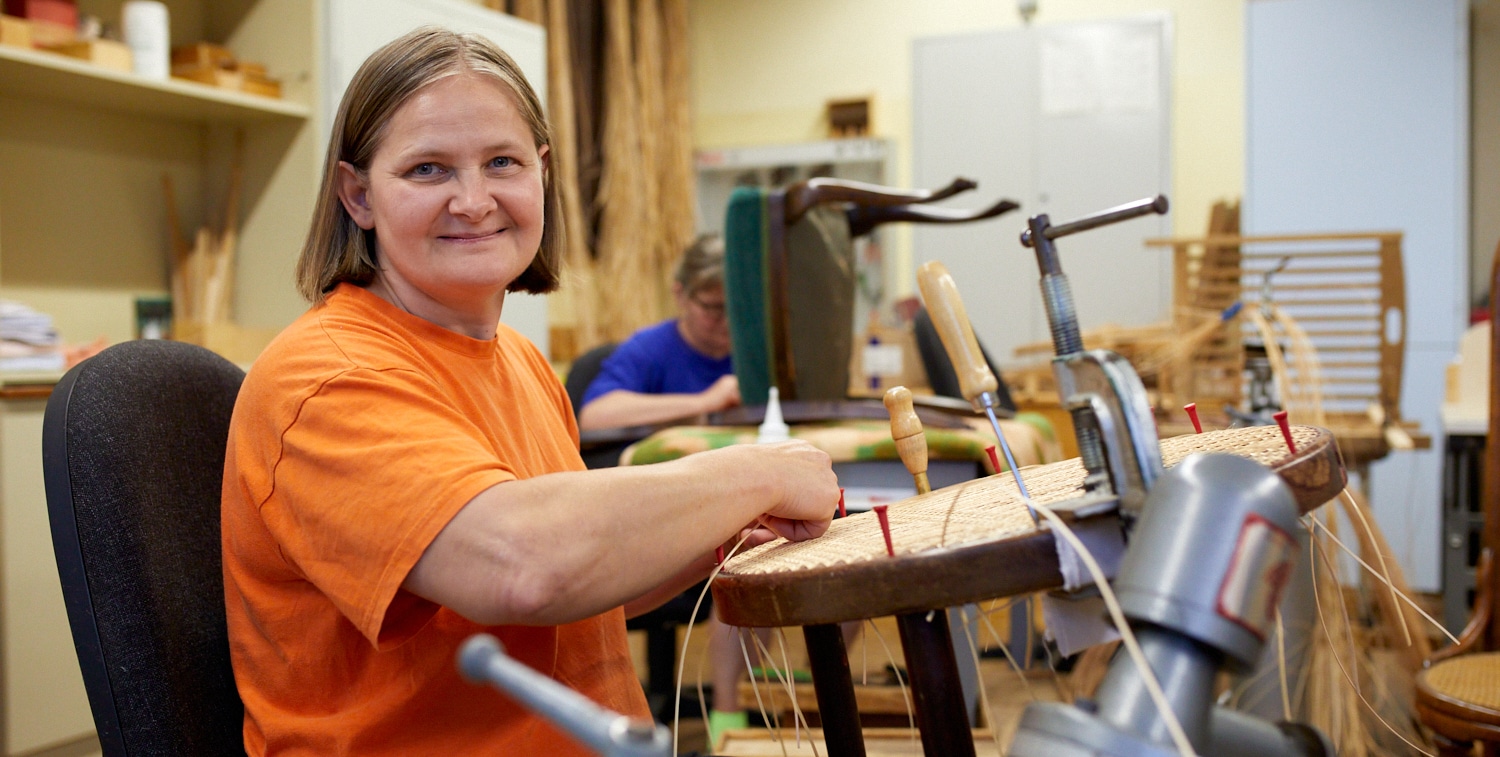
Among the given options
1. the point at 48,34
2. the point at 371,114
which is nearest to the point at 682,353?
the point at 48,34

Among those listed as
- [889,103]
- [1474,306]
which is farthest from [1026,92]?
[1474,306]

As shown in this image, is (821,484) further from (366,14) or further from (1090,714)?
(366,14)

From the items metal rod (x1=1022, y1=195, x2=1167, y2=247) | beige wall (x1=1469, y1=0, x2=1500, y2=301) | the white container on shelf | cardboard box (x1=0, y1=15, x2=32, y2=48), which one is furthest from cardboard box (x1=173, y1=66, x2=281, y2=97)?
beige wall (x1=1469, y1=0, x2=1500, y2=301)

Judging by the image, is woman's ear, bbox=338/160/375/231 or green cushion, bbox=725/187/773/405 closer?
woman's ear, bbox=338/160/375/231

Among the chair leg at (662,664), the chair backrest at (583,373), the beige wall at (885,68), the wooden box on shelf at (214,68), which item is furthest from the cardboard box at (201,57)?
the beige wall at (885,68)

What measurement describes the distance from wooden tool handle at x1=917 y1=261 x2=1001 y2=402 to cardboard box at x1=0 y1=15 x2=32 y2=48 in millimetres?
2231

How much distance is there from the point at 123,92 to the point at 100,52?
0.56 ft

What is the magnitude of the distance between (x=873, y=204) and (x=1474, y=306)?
3798mm

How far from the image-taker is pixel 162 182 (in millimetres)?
2938

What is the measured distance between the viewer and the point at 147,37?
2512 millimetres

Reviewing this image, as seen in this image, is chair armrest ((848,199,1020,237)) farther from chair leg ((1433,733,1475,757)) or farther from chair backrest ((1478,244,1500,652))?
chair leg ((1433,733,1475,757))

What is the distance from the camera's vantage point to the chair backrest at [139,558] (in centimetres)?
84

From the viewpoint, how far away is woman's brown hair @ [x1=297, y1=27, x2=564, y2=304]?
88 cm

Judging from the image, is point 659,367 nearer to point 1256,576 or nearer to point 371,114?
point 371,114
